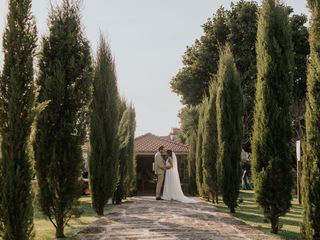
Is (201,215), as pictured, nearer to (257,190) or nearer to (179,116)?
(257,190)

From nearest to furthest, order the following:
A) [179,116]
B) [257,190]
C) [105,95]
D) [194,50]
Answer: [257,190]
[105,95]
[194,50]
[179,116]

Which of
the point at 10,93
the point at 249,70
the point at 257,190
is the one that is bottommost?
the point at 257,190

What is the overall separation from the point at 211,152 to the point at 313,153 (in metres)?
12.4

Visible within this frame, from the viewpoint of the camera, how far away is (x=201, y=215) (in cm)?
1348

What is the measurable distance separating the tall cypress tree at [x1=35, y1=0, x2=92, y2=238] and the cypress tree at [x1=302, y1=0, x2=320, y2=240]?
5.14 m

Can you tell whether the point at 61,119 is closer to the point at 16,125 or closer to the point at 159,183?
the point at 16,125

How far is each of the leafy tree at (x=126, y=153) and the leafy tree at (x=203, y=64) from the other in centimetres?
901

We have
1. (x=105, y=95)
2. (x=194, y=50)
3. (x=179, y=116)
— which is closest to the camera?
(x=105, y=95)

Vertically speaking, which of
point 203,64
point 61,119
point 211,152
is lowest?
point 211,152

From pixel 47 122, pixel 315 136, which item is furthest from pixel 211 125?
pixel 315 136

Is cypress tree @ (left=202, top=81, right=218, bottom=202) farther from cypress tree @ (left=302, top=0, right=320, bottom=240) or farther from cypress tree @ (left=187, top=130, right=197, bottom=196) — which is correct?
cypress tree @ (left=302, top=0, right=320, bottom=240)

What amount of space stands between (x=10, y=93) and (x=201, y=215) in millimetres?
8181

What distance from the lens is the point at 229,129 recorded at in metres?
15.9

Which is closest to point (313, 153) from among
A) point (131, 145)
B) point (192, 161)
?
point (131, 145)
